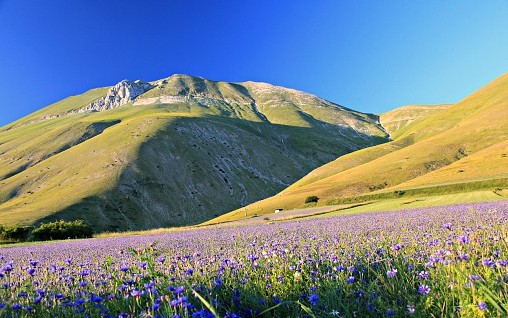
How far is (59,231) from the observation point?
46.2 metres

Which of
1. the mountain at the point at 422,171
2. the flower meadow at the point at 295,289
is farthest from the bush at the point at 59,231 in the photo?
the flower meadow at the point at 295,289

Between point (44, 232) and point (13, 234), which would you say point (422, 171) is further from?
point (13, 234)

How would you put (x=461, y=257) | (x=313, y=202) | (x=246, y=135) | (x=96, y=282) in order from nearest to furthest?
(x=461, y=257) < (x=96, y=282) < (x=313, y=202) < (x=246, y=135)

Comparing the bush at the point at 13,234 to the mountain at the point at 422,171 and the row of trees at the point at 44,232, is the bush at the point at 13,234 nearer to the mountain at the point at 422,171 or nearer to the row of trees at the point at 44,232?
the row of trees at the point at 44,232

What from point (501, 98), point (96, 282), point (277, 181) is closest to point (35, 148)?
point (277, 181)

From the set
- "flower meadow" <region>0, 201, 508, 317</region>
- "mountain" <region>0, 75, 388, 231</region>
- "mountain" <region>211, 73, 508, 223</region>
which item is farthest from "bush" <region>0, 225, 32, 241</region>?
"flower meadow" <region>0, 201, 508, 317</region>

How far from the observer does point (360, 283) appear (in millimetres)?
4992

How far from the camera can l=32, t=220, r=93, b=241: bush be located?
4484cm

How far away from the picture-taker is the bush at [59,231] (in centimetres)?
4484

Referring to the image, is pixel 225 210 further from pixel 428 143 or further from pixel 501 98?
pixel 501 98

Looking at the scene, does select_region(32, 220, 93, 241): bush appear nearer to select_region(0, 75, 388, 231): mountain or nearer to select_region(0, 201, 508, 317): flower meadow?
select_region(0, 75, 388, 231): mountain

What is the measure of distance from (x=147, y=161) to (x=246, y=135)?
70.9 meters

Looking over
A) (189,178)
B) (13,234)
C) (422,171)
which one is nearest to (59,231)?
(13,234)

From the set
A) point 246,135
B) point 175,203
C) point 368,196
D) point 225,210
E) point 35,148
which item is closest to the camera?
point 368,196
